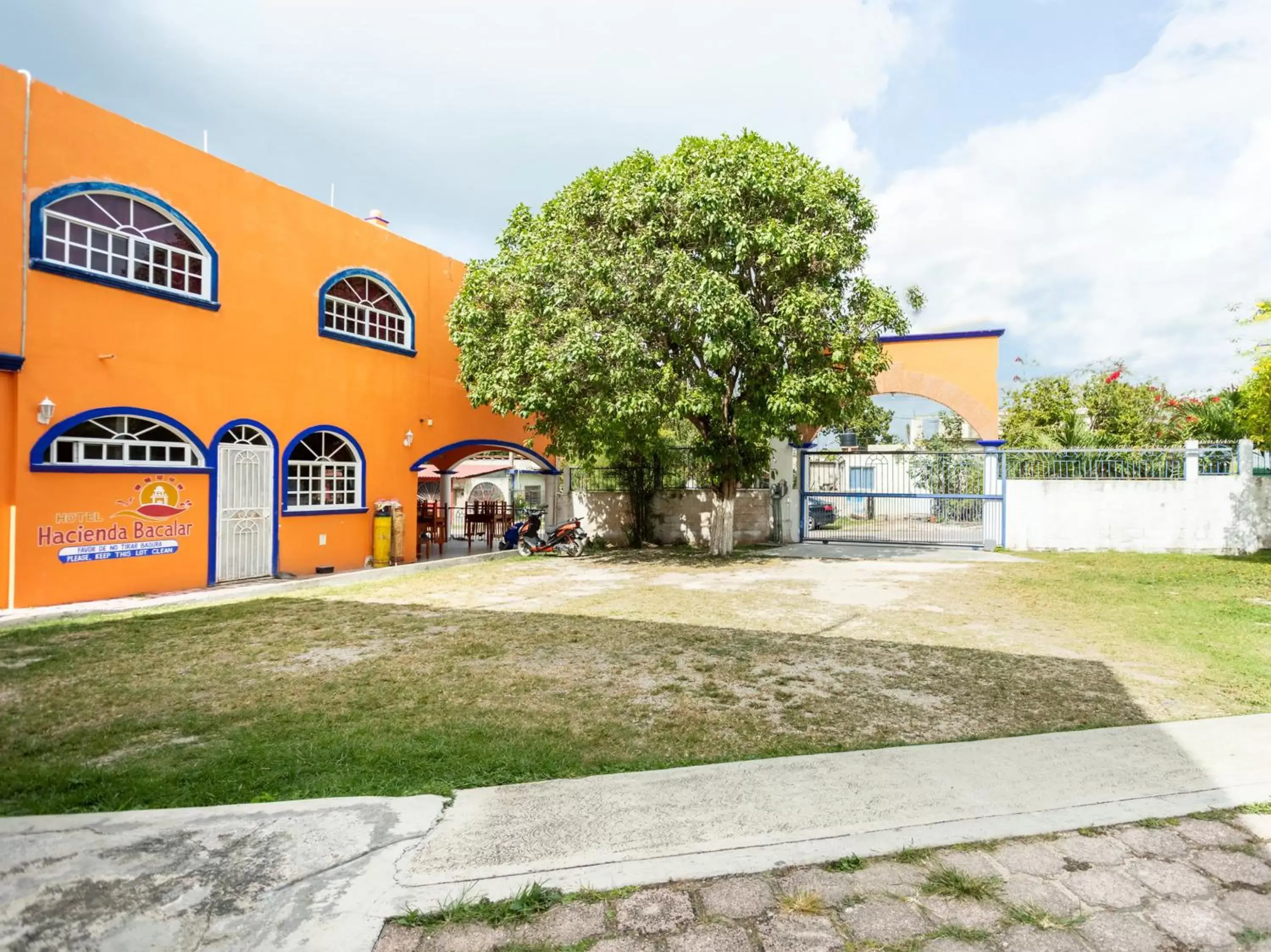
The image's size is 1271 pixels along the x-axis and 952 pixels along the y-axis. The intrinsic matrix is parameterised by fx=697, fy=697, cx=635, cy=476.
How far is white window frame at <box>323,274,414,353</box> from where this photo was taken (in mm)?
11578

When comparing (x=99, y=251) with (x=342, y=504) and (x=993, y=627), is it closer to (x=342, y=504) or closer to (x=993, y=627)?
(x=342, y=504)

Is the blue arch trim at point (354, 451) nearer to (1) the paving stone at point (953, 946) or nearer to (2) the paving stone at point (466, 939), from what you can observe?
(2) the paving stone at point (466, 939)

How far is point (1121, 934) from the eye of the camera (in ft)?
7.47

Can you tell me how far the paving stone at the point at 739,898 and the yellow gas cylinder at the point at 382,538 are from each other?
413 inches

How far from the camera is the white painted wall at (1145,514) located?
553 inches

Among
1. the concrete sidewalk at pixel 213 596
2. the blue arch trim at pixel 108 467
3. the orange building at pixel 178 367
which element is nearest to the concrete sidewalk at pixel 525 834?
the concrete sidewalk at pixel 213 596

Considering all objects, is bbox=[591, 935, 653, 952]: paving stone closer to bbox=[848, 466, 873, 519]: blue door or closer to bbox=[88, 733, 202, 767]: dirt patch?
bbox=[88, 733, 202, 767]: dirt patch

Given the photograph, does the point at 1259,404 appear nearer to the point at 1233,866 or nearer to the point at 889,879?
the point at 1233,866

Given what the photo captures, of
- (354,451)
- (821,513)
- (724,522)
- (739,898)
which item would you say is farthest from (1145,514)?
(739,898)

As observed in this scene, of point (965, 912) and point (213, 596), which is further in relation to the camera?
point (213, 596)

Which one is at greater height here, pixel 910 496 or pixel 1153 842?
pixel 910 496

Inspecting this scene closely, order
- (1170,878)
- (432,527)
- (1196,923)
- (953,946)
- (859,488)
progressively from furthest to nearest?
(859,488), (432,527), (1170,878), (1196,923), (953,946)

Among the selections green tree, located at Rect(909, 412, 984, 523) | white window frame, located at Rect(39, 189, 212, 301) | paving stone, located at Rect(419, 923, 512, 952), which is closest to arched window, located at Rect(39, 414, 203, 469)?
white window frame, located at Rect(39, 189, 212, 301)

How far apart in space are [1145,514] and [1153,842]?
1436cm
